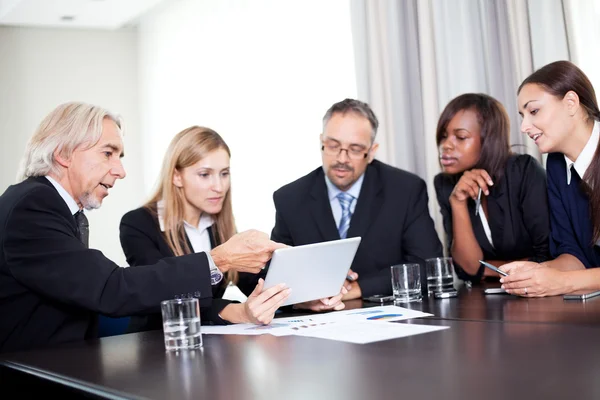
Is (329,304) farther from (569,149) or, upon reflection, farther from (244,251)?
(569,149)

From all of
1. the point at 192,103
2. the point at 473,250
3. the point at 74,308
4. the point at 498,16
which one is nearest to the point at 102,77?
the point at 192,103

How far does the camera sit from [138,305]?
2160 millimetres

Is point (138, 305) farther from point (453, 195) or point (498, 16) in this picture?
point (498, 16)

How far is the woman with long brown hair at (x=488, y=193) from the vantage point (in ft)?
11.2

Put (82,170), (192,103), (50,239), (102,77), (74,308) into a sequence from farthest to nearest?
1. (102,77)
2. (192,103)
3. (82,170)
4. (74,308)
5. (50,239)

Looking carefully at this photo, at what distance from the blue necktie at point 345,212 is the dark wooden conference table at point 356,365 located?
4.24 ft

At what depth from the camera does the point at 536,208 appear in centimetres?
340

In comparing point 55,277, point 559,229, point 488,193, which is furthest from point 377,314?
point 488,193

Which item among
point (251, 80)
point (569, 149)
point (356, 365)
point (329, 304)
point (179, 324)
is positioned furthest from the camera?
point (251, 80)

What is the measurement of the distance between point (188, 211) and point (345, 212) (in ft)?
2.48

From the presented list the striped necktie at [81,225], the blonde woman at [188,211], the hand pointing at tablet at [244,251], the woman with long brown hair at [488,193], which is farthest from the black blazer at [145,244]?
the woman with long brown hair at [488,193]

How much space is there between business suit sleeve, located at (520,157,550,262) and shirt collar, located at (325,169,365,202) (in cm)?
74

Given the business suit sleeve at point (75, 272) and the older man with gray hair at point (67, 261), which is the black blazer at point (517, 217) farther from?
the business suit sleeve at point (75, 272)

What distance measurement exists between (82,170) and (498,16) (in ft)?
8.70
